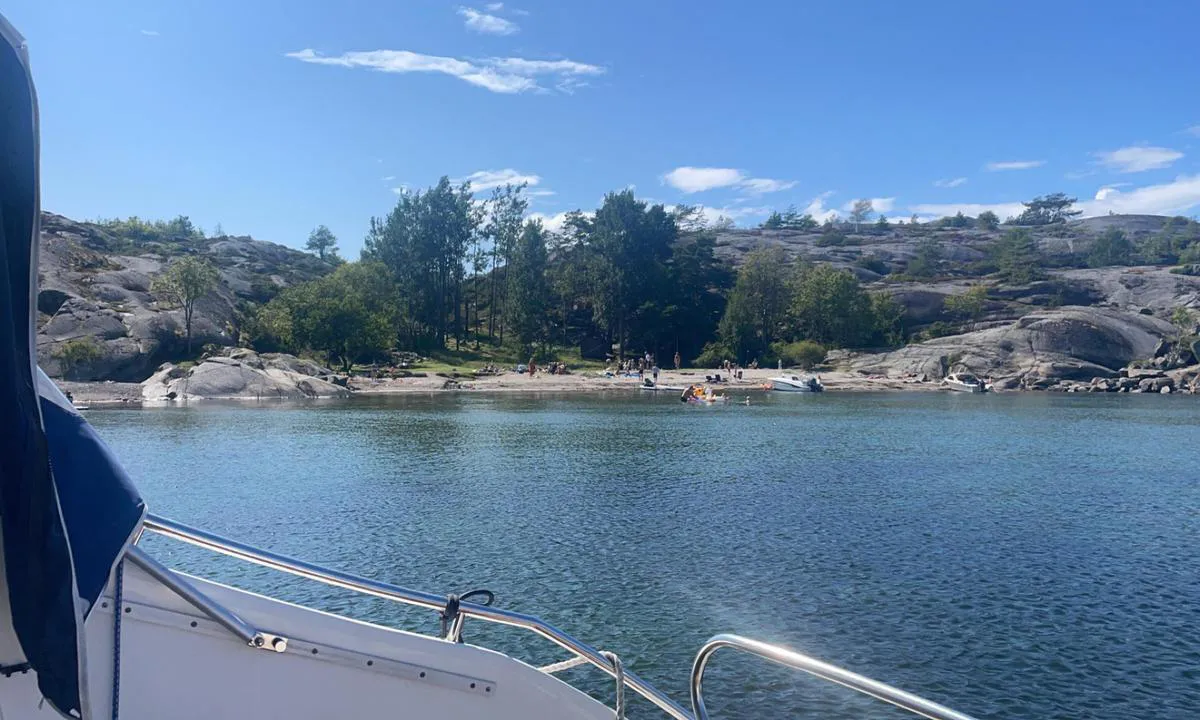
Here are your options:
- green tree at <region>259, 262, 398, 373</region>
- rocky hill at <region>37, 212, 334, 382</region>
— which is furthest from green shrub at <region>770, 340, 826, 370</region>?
rocky hill at <region>37, 212, 334, 382</region>

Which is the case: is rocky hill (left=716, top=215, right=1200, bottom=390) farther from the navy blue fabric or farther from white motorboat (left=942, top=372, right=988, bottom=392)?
the navy blue fabric

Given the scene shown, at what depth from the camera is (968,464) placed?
36.0m

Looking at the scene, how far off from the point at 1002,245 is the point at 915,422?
11635 centimetres

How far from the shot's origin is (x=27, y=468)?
3.48 metres

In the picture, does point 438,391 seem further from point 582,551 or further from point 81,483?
point 81,483

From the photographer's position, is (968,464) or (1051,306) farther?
(1051,306)

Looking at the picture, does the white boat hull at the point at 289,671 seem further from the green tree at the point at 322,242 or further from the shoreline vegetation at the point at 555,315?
the green tree at the point at 322,242

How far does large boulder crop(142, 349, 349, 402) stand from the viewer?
7125cm

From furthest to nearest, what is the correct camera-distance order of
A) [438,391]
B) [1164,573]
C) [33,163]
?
1. [438,391]
2. [1164,573]
3. [33,163]

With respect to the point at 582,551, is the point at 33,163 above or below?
above

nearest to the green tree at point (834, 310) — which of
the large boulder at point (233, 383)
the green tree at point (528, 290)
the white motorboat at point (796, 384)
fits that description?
the white motorboat at point (796, 384)

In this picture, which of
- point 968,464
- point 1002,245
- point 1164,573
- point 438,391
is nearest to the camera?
point 1164,573

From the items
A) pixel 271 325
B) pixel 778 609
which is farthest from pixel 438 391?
pixel 778 609

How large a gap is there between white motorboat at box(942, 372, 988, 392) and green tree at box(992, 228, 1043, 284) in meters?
41.1
